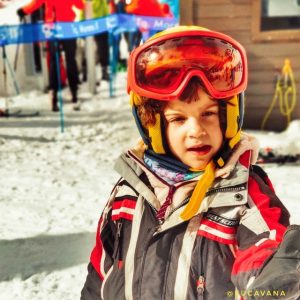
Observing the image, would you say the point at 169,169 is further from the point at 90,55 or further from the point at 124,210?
the point at 90,55

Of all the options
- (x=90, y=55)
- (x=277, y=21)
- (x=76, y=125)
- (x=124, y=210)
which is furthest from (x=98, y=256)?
(x=90, y=55)

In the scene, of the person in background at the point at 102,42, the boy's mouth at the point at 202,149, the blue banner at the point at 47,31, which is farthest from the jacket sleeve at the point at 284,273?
the person in background at the point at 102,42

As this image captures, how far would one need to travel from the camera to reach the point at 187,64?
1625mm

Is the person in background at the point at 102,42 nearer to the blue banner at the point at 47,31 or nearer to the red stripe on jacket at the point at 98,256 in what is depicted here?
the blue banner at the point at 47,31

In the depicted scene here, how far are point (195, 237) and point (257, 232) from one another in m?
0.22

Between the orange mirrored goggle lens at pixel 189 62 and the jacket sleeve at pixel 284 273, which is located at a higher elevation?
the orange mirrored goggle lens at pixel 189 62

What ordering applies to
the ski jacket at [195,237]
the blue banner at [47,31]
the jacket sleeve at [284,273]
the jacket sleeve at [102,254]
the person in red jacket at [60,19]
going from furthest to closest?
the person in red jacket at [60,19], the blue banner at [47,31], the jacket sleeve at [102,254], the ski jacket at [195,237], the jacket sleeve at [284,273]

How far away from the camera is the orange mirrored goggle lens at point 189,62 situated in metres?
1.60

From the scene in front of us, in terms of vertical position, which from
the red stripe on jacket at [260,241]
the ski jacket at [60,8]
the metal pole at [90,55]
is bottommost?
the metal pole at [90,55]

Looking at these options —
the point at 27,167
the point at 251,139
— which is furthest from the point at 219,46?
the point at 27,167

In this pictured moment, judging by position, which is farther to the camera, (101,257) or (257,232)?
(101,257)

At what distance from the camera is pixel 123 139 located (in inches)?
269

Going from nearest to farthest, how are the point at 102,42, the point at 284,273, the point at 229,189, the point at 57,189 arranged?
the point at 284,273 → the point at 229,189 → the point at 57,189 → the point at 102,42

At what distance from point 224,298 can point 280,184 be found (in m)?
3.64
